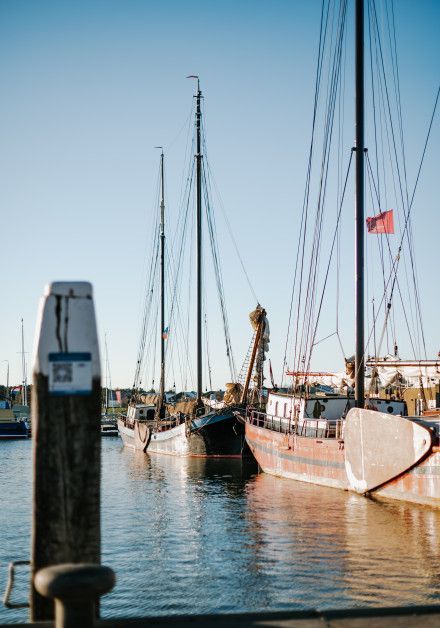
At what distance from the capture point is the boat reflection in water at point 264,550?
40.4 feet

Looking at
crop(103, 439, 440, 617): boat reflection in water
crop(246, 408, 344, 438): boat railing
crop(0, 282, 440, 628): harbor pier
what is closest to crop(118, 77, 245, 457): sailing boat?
crop(246, 408, 344, 438): boat railing

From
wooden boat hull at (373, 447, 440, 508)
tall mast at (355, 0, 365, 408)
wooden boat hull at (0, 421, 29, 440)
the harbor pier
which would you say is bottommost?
wooden boat hull at (0, 421, 29, 440)

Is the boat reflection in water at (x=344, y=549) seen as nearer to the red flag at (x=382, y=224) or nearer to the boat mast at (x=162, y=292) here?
the red flag at (x=382, y=224)

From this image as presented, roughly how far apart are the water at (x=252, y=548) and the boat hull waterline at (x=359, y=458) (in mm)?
504

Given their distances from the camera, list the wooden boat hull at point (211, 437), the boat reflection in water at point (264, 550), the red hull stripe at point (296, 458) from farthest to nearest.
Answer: the wooden boat hull at point (211, 437)
the red hull stripe at point (296, 458)
the boat reflection in water at point (264, 550)

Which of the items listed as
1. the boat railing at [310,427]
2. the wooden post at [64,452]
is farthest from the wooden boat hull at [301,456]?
the wooden post at [64,452]

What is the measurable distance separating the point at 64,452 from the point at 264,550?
12.3 metres

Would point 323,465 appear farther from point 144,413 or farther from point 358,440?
point 144,413

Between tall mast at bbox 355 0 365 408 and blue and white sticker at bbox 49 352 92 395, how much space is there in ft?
70.5

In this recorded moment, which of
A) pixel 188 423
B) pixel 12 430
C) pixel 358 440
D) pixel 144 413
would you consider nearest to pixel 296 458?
pixel 358 440

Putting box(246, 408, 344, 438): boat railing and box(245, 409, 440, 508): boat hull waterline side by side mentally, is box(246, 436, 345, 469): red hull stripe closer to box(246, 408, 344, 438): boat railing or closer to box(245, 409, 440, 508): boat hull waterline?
box(245, 409, 440, 508): boat hull waterline

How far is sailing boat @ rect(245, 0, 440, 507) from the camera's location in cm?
2191

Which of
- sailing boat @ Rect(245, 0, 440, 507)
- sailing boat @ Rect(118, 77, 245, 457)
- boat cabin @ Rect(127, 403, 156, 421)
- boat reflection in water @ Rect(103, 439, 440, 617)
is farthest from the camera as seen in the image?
boat cabin @ Rect(127, 403, 156, 421)

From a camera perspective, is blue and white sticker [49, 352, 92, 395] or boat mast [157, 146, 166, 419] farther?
boat mast [157, 146, 166, 419]
